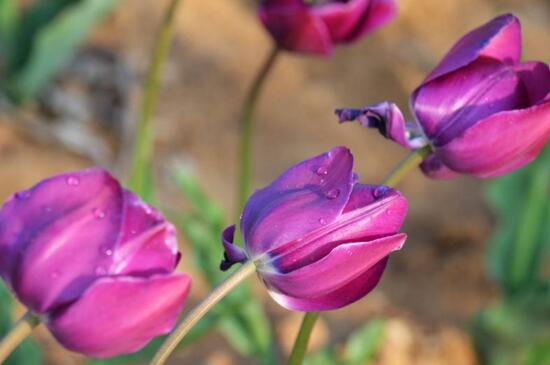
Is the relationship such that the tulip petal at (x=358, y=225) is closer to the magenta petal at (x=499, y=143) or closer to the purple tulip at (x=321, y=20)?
the magenta petal at (x=499, y=143)

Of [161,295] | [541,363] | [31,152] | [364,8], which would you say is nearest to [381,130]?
[161,295]

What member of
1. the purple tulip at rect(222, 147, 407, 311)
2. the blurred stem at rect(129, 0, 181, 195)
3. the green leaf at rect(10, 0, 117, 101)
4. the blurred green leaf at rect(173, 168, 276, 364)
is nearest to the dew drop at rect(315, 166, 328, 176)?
the purple tulip at rect(222, 147, 407, 311)

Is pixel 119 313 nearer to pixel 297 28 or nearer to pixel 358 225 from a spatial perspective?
pixel 358 225

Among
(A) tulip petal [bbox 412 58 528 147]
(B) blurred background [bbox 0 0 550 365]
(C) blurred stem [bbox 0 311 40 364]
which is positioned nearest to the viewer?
(C) blurred stem [bbox 0 311 40 364]

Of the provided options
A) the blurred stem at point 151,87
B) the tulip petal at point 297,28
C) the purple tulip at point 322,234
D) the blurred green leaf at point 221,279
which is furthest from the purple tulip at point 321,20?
the purple tulip at point 322,234

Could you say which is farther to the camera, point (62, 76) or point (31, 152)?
point (62, 76)

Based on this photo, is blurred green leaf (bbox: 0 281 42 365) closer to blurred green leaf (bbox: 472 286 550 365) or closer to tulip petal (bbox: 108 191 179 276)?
tulip petal (bbox: 108 191 179 276)

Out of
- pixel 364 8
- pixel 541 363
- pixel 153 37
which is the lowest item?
pixel 541 363

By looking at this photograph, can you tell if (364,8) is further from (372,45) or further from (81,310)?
(372,45)
